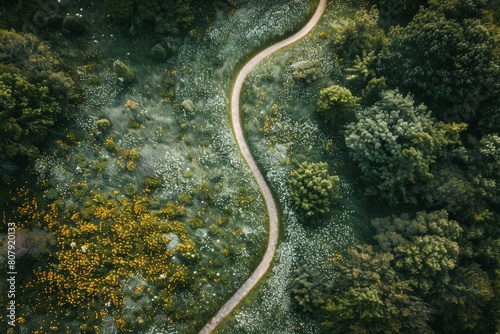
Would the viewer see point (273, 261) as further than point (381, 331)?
Yes

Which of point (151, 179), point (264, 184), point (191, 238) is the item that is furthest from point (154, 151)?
point (264, 184)

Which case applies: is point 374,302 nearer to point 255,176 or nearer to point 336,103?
point 255,176

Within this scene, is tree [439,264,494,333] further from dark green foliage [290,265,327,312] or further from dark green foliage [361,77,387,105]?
dark green foliage [361,77,387,105]

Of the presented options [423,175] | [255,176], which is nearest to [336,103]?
[423,175]

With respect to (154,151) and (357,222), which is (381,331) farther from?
(154,151)

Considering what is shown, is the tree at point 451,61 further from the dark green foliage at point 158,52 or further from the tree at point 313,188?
the dark green foliage at point 158,52

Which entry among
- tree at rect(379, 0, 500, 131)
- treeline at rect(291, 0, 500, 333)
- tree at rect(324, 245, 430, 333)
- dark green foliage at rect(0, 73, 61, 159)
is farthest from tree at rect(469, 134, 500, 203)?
dark green foliage at rect(0, 73, 61, 159)

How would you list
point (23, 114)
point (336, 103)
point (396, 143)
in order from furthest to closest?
point (336, 103) < point (396, 143) < point (23, 114)
